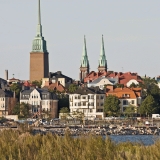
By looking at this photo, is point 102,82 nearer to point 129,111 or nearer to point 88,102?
point 88,102

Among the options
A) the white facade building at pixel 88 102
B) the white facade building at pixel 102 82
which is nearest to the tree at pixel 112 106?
the white facade building at pixel 88 102

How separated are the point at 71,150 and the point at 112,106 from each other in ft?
310

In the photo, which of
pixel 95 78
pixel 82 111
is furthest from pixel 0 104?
pixel 95 78

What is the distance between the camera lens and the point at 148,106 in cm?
12319

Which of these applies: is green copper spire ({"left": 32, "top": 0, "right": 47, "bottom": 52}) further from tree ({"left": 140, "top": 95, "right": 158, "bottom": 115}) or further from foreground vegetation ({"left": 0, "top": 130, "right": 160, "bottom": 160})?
foreground vegetation ({"left": 0, "top": 130, "right": 160, "bottom": 160})

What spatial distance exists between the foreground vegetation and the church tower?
5971 inches

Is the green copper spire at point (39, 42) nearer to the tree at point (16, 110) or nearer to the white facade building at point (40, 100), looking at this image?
the white facade building at point (40, 100)

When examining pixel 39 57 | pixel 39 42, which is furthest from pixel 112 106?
pixel 39 57

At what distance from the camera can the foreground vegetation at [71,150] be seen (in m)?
28.8

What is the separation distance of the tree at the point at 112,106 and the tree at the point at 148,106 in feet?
11.5

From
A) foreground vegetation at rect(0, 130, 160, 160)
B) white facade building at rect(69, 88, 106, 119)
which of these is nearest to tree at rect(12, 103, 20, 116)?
white facade building at rect(69, 88, 106, 119)

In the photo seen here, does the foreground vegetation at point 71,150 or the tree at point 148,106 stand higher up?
the tree at point 148,106

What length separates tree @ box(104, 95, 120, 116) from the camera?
125312 mm

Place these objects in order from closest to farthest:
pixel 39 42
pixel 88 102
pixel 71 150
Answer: pixel 71 150
pixel 88 102
pixel 39 42
